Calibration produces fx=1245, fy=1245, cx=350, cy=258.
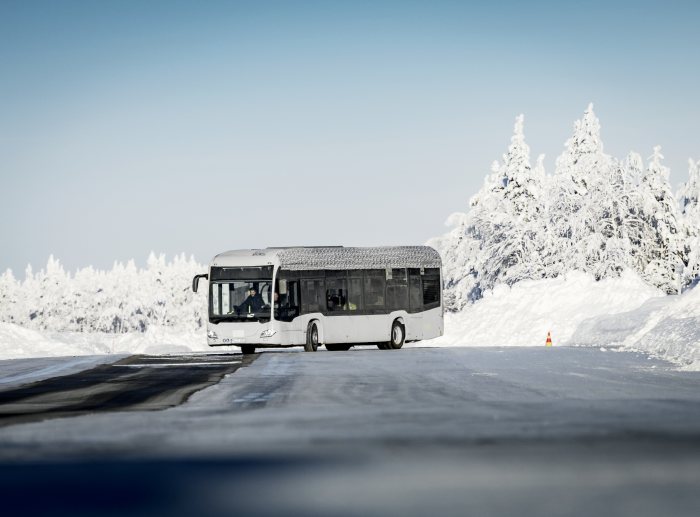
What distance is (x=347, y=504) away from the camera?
261 inches

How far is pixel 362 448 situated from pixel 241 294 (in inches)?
1118

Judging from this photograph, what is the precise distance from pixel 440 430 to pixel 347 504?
4.27 metres

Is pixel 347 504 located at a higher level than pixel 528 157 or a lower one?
lower

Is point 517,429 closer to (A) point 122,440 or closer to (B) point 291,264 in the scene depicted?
(A) point 122,440

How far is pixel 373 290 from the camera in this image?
39.1 m

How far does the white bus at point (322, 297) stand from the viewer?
37281mm

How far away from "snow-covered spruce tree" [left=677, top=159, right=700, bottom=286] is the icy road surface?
5194 cm

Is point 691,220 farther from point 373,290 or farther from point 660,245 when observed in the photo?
point 373,290

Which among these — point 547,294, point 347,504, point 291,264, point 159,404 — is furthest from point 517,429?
point 547,294

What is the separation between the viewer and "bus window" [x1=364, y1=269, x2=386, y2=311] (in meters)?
39.0

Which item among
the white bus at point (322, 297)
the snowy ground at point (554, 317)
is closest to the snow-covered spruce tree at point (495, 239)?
the snowy ground at point (554, 317)

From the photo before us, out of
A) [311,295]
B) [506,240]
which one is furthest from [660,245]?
[311,295]

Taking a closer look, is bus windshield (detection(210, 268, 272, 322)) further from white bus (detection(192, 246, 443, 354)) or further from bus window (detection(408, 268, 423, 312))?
bus window (detection(408, 268, 423, 312))

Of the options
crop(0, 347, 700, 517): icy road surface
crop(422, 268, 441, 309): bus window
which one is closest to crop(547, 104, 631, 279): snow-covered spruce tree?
crop(422, 268, 441, 309): bus window
